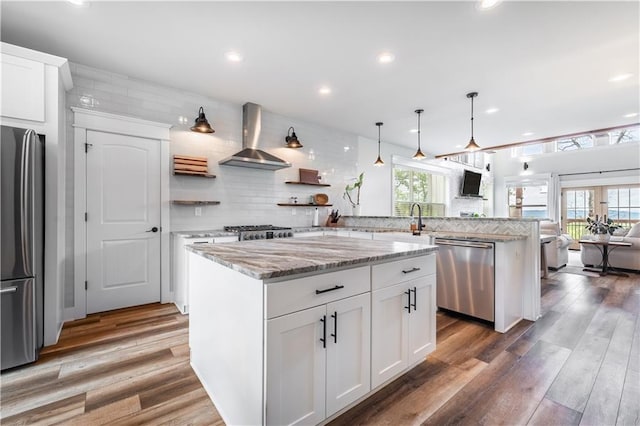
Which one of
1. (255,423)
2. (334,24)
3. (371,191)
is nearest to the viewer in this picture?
(255,423)

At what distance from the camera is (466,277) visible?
9.73 ft

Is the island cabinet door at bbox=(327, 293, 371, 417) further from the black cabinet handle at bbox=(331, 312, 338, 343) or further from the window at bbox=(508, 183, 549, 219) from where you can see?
the window at bbox=(508, 183, 549, 219)

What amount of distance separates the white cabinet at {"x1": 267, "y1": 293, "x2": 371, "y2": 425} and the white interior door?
2.82 meters

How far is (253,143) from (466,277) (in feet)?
10.3

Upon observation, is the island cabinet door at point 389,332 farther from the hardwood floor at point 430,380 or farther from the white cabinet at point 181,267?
the white cabinet at point 181,267

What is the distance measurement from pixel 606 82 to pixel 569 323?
2.83 meters

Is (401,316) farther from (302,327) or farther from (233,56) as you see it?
(233,56)

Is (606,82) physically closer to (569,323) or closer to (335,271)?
(569,323)

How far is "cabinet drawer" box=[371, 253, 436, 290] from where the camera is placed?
5.45ft

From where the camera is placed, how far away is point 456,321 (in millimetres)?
2963

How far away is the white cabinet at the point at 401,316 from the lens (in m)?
1.66

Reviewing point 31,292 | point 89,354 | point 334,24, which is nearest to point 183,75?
point 334,24

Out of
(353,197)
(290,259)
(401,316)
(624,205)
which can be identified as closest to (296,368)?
(290,259)

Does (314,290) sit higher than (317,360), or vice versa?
(314,290)
